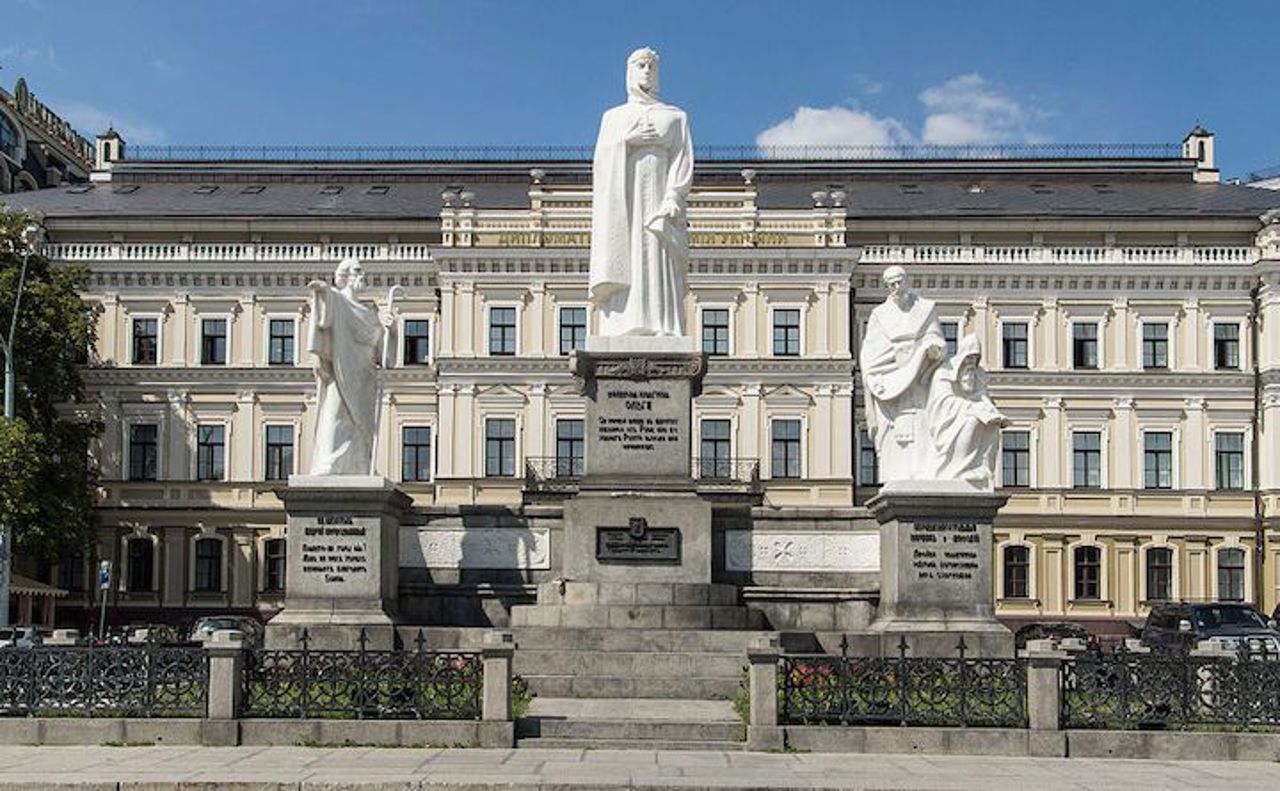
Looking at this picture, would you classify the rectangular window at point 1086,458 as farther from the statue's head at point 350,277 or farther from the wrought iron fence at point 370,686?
the wrought iron fence at point 370,686

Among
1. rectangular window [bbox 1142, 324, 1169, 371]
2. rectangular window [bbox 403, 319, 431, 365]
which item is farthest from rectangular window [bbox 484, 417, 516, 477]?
rectangular window [bbox 1142, 324, 1169, 371]

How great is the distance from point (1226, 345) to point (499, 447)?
23.8 metres

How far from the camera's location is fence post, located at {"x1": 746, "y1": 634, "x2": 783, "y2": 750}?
47.6ft

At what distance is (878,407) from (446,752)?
753cm

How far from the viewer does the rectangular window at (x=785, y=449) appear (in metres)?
54.0

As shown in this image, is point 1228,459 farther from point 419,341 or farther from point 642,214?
point 642,214

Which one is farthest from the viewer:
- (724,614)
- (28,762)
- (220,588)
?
(220,588)

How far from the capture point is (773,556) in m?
19.8

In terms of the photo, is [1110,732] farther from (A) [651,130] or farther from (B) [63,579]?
(B) [63,579]

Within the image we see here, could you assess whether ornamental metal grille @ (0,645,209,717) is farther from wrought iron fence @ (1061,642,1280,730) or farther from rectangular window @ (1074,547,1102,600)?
rectangular window @ (1074,547,1102,600)

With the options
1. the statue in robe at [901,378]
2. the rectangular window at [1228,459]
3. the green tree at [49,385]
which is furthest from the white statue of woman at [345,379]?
the rectangular window at [1228,459]

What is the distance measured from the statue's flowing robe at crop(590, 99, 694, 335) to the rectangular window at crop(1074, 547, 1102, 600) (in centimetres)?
3605

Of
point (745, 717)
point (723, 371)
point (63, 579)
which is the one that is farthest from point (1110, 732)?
point (63, 579)

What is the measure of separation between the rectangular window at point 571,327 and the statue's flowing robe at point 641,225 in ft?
112
